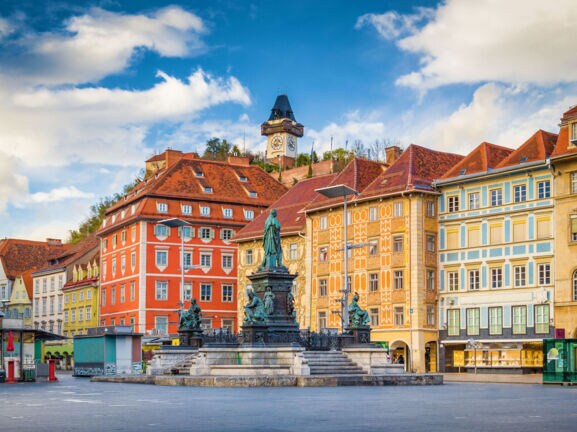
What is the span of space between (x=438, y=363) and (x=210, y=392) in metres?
37.9

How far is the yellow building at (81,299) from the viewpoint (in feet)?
→ 309

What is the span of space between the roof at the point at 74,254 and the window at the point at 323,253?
36.2 meters

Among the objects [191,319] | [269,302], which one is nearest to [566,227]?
[269,302]

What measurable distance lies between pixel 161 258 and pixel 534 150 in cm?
3388

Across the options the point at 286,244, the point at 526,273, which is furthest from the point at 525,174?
the point at 286,244

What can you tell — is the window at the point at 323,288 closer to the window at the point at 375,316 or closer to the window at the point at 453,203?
the window at the point at 375,316

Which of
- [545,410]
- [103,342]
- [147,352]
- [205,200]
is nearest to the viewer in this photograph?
[545,410]

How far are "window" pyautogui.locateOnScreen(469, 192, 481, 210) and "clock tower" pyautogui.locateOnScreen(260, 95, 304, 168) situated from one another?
343ft

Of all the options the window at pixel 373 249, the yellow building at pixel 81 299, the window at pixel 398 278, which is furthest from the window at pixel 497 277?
the yellow building at pixel 81 299

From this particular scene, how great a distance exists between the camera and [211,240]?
85.3m

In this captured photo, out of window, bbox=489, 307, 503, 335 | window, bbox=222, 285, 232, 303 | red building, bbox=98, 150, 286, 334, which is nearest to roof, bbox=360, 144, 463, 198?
window, bbox=489, 307, 503, 335

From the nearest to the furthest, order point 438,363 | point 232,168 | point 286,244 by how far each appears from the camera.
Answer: point 438,363
point 286,244
point 232,168

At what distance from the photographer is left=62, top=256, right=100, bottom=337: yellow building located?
309ft

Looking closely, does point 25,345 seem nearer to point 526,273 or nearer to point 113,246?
point 526,273
